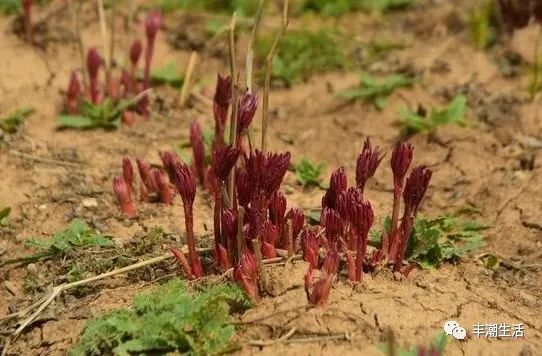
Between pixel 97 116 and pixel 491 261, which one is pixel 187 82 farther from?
pixel 491 261

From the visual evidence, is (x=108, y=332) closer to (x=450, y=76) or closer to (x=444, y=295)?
(x=444, y=295)

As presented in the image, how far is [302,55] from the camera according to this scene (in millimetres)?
5371

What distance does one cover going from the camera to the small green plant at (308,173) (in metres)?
4.16

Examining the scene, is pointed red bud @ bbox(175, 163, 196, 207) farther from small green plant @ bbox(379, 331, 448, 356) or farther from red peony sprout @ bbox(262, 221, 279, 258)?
small green plant @ bbox(379, 331, 448, 356)

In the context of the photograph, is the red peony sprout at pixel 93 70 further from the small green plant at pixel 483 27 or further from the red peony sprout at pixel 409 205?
the small green plant at pixel 483 27

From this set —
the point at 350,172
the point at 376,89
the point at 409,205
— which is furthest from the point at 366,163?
the point at 376,89

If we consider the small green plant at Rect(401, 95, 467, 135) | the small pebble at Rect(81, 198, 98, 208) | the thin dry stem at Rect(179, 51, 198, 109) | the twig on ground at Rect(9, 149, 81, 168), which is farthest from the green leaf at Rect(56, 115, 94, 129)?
the small green plant at Rect(401, 95, 467, 135)

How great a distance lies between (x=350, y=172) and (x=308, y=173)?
34 centimetres

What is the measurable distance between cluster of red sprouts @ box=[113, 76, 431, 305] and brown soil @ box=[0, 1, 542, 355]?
81 mm

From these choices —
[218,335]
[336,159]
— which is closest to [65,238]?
[218,335]

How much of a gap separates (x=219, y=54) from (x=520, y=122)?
1.93 m

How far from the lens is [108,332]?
9.65 ft

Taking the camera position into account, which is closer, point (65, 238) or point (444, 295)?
point (444, 295)

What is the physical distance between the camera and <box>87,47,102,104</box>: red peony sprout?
4605 millimetres
